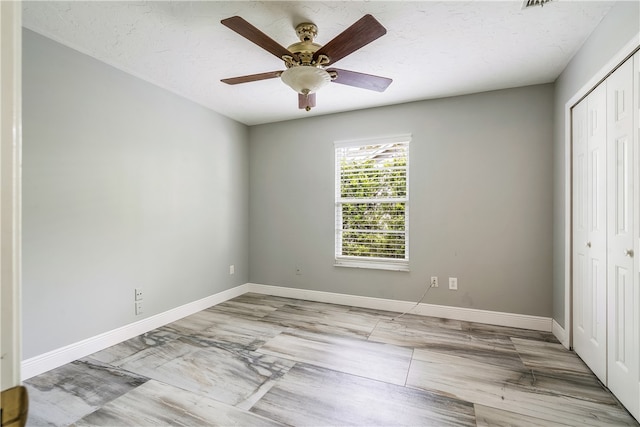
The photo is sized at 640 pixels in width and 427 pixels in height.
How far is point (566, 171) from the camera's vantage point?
105 inches

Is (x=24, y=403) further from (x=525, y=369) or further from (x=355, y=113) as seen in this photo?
(x=355, y=113)

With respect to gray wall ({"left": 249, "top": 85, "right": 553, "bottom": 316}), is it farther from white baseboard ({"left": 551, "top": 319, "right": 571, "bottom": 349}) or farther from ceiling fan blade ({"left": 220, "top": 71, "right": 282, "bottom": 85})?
ceiling fan blade ({"left": 220, "top": 71, "right": 282, "bottom": 85})

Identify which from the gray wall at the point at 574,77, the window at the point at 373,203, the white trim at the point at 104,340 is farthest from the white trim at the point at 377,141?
the white trim at the point at 104,340

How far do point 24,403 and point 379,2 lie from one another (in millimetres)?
2328

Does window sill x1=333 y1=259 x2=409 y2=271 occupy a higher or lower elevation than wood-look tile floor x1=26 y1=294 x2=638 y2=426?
higher

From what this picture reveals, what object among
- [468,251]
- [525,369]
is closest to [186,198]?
[468,251]

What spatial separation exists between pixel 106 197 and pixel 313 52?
84.4 inches

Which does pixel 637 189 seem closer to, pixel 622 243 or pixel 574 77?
pixel 622 243

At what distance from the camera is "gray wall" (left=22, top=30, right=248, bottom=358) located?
7.29ft

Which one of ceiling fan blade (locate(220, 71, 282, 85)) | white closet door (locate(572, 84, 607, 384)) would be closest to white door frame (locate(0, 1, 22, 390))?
ceiling fan blade (locate(220, 71, 282, 85))

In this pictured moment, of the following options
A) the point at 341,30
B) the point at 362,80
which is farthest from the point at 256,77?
the point at 362,80

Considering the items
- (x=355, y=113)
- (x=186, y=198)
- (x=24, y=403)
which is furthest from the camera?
(x=355, y=113)

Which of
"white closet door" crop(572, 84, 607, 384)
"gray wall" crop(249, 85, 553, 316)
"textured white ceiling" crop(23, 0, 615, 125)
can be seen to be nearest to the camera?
"textured white ceiling" crop(23, 0, 615, 125)

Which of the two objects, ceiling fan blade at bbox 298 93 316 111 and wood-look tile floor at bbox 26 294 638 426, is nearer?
wood-look tile floor at bbox 26 294 638 426
